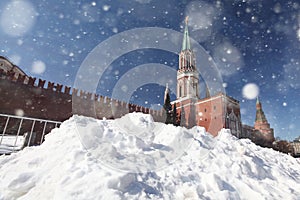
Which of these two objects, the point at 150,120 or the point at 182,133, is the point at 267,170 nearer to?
the point at 182,133

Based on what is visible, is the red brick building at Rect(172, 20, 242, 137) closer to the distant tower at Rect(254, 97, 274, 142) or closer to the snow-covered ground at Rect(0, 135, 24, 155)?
the distant tower at Rect(254, 97, 274, 142)

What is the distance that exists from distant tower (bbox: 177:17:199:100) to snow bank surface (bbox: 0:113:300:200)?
28.0m

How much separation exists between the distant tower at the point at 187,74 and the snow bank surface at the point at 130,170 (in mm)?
28013

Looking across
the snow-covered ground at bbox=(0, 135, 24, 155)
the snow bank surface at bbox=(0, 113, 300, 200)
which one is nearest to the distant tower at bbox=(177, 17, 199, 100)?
the snow bank surface at bbox=(0, 113, 300, 200)

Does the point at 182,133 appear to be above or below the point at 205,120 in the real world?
below

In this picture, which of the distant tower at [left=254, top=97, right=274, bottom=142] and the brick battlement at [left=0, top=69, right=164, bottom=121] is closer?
the brick battlement at [left=0, top=69, right=164, bottom=121]

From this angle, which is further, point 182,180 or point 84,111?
point 84,111

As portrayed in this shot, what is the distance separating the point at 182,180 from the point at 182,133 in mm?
2151

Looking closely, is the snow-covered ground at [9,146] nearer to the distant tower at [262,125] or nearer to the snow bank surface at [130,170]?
the snow bank surface at [130,170]

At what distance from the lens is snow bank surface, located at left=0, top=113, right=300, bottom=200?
2.51m

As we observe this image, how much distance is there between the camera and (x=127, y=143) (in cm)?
407

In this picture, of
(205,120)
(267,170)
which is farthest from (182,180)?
(205,120)

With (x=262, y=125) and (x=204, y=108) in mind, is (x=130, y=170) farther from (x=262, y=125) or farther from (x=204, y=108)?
(x=262, y=125)

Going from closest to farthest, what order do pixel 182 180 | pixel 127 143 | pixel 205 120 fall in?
pixel 182 180 → pixel 127 143 → pixel 205 120
